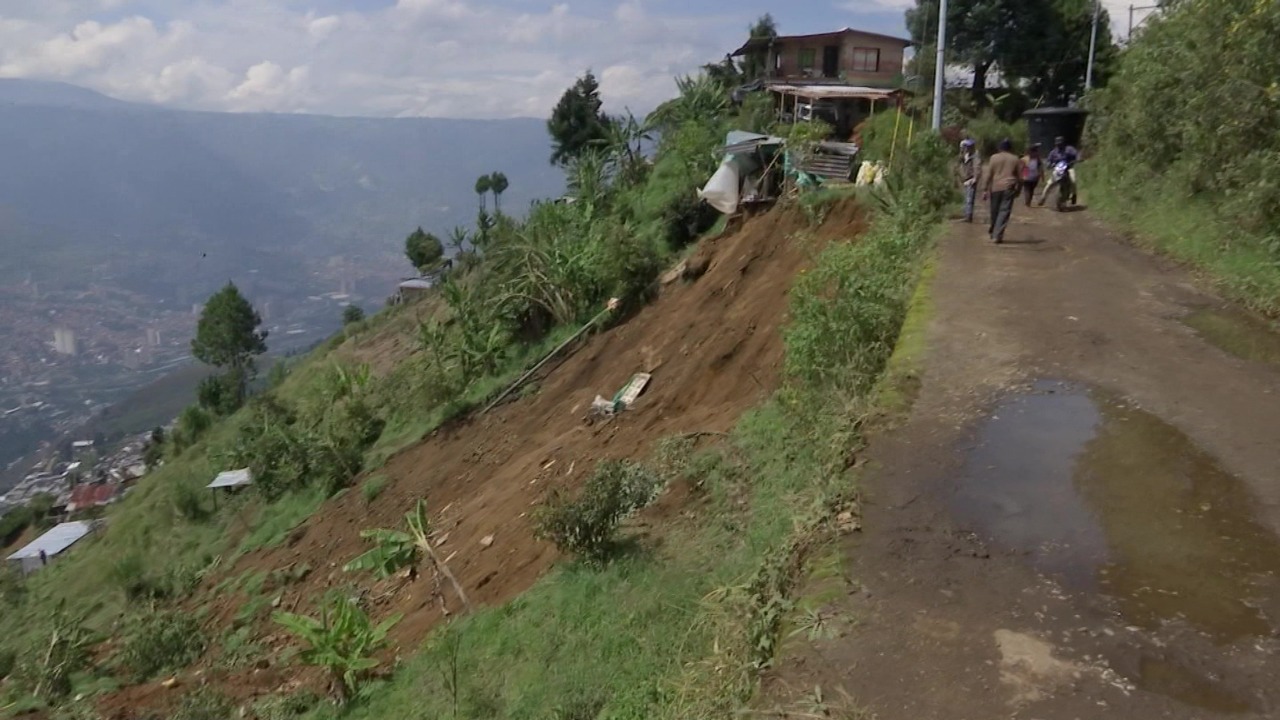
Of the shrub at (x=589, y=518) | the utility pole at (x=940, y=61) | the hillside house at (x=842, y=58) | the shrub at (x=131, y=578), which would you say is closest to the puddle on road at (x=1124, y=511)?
the shrub at (x=589, y=518)

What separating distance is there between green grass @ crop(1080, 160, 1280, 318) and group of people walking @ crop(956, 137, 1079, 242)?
0.92 metres

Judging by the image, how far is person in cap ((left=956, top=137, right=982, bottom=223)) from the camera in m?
12.6

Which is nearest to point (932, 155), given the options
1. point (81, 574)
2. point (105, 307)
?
point (81, 574)

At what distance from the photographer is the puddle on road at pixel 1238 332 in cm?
690

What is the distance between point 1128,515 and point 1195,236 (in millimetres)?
7673

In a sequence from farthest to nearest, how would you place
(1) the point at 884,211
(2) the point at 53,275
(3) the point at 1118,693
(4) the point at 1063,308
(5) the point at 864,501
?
(2) the point at 53,275, (1) the point at 884,211, (4) the point at 1063,308, (5) the point at 864,501, (3) the point at 1118,693

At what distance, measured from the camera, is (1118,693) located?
3.16 m

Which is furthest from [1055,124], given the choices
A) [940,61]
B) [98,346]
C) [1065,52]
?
[98,346]

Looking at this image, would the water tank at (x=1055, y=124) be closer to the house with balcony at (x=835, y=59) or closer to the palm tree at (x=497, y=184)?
the house with balcony at (x=835, y=59)

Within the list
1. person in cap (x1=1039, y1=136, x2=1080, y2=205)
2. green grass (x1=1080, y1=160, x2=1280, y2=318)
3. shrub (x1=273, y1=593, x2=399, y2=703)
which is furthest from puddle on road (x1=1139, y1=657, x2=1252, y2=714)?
person in cap (x1=1039, y1=136, x2=1080, y2=205)

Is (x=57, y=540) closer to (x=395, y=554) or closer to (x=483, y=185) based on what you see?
(x=483, y=185)

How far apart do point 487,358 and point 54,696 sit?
9257 mm

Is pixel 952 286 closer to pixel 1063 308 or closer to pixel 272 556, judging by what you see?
pixel 1063 308

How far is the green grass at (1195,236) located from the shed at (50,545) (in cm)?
3107
